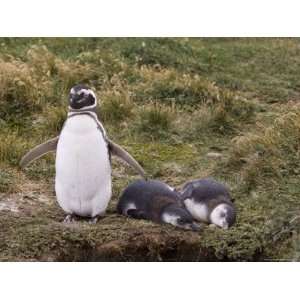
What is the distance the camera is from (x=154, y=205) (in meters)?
5.24

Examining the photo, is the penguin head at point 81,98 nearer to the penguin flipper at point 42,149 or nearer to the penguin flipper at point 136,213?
the penguin flipper at point 42,149

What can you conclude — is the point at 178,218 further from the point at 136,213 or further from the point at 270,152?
the point at 270,152

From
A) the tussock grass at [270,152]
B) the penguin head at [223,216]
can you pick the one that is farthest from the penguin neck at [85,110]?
the tussock grass at [270,152]

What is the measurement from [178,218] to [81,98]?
93cm

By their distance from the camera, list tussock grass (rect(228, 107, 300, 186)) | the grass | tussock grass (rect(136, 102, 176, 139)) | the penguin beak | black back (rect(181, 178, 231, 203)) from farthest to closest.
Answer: tussock grass (rect(136, 102, 176, 139)) < tussock grass (rect(228, 107, 300, 186)) < black back (rect(181, 178, 231, 203)) < the penguin beak < the grass

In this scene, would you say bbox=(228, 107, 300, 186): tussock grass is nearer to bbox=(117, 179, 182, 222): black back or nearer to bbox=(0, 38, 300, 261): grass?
bbox=(0, 38, 300, 261): grass

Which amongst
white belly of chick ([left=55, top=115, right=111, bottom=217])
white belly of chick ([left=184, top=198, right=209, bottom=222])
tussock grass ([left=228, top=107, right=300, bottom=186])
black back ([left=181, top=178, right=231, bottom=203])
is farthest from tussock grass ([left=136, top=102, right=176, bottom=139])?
white belly of chick ([left=55, top=115, right=111, bottom=217])

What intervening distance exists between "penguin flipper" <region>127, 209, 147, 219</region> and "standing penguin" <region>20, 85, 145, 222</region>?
168 mm

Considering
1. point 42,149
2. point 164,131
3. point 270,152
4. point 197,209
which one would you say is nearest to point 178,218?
A: point 197,209

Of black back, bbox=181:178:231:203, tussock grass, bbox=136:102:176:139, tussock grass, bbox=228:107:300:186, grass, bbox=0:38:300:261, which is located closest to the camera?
grass, bbox=0:38:300:261

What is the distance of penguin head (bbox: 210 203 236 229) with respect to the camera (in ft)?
17.1

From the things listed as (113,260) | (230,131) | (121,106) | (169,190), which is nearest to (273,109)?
(230,131)

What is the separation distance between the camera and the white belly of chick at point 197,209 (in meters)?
5.29

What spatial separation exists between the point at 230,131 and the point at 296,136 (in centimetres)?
99
